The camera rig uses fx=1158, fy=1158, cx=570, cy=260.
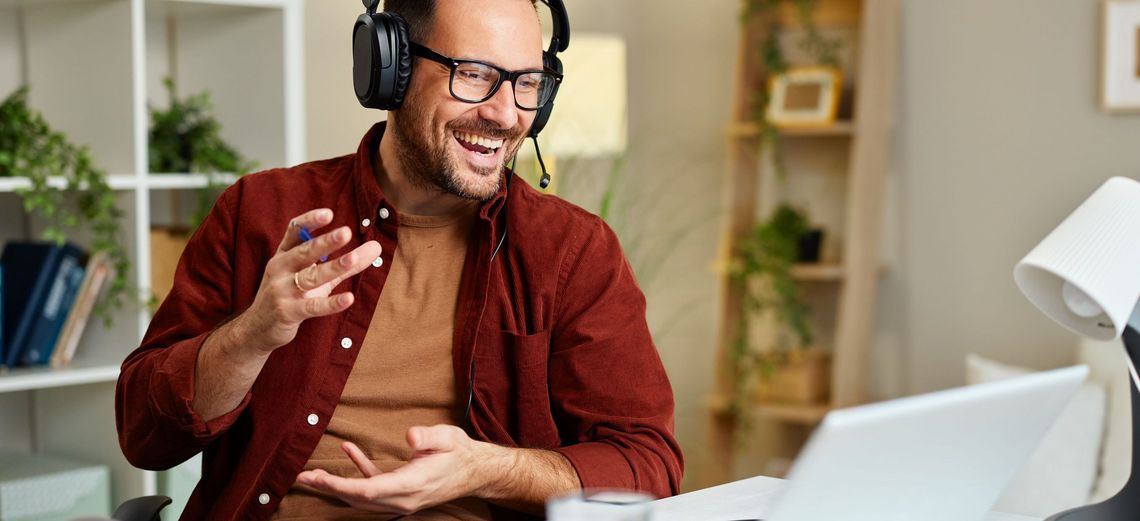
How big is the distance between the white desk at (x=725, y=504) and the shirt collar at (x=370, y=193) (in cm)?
50

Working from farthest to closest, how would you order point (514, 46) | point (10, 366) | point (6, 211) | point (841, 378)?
point (841, 378), point (6, 211), point (10, 366), point (514, 46)

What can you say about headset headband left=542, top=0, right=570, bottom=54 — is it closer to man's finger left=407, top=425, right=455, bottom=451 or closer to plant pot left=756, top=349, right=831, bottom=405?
man's finger left=407, top=425, right=455, bottom=451

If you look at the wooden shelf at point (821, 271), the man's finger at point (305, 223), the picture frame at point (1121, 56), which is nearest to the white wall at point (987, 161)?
the picture frame at point (1121, 56)

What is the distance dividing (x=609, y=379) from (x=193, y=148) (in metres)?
1.37

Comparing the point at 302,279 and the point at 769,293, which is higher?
the point at 302,279

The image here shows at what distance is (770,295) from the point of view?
11.8 ft

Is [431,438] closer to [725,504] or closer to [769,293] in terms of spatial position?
[725,504]

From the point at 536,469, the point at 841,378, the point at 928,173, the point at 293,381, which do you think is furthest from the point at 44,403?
the point at 928,173

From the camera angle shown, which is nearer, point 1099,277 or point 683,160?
point 1099,277

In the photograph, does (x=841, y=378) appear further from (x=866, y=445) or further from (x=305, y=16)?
(x=866, y=445)

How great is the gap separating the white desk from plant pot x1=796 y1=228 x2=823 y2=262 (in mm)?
2236

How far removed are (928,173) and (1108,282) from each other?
2.51 metres

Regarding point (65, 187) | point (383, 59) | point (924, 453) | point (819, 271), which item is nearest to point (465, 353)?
point (383, 59)

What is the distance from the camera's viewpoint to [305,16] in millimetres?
2900
